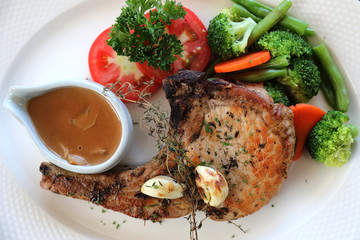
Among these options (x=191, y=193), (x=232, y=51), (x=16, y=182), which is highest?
(x=232, y=51)

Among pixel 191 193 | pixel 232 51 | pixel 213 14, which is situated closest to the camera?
pixel 191 193

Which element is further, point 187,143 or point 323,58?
point 323,58

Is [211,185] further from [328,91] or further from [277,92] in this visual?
[328,91]

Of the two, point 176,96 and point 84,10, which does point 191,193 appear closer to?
point 176,96

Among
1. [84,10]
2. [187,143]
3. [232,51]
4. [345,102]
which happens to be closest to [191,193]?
[187,143]

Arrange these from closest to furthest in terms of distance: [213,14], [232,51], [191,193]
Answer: [191,193] < [232,51] < [213,14]

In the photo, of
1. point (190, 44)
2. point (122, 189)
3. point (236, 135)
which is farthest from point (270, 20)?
point (122, 189)

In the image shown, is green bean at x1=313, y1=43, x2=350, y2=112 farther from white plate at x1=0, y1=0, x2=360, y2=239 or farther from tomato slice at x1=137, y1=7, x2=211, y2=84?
tomato slice at x1=137, y1=7, x2=211, y2=84
